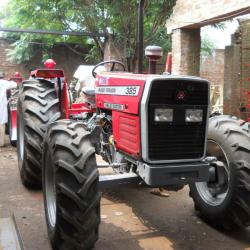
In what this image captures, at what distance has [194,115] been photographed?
3539 millimetres

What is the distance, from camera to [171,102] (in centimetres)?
344

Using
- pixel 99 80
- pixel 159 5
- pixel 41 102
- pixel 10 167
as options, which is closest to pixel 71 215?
pixel 99 80

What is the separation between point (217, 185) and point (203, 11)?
571 cm

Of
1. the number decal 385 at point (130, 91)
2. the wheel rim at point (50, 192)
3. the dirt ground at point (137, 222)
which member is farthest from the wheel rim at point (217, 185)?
the wheel rim at point (50, 192)

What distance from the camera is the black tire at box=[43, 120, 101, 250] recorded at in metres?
3.13

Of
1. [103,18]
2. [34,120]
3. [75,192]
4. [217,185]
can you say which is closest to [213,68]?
[103,18]

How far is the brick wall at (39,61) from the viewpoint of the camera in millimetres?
16969

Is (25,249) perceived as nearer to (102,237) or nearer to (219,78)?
(102,237)

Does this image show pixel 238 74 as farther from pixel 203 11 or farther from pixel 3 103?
pixel 3 103

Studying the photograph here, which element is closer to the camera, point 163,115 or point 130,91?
point 163,115

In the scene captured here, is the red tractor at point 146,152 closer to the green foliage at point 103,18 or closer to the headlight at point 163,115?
the headlight at point 163,115

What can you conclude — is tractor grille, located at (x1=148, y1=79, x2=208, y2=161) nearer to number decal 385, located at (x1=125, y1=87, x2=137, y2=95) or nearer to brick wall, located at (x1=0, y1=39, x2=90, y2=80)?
number decal 385, located at (x1=125, y1=87, x2=137, y2=95)

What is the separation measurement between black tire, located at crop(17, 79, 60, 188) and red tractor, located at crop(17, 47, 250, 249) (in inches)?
27.6

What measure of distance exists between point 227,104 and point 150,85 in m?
8.29
